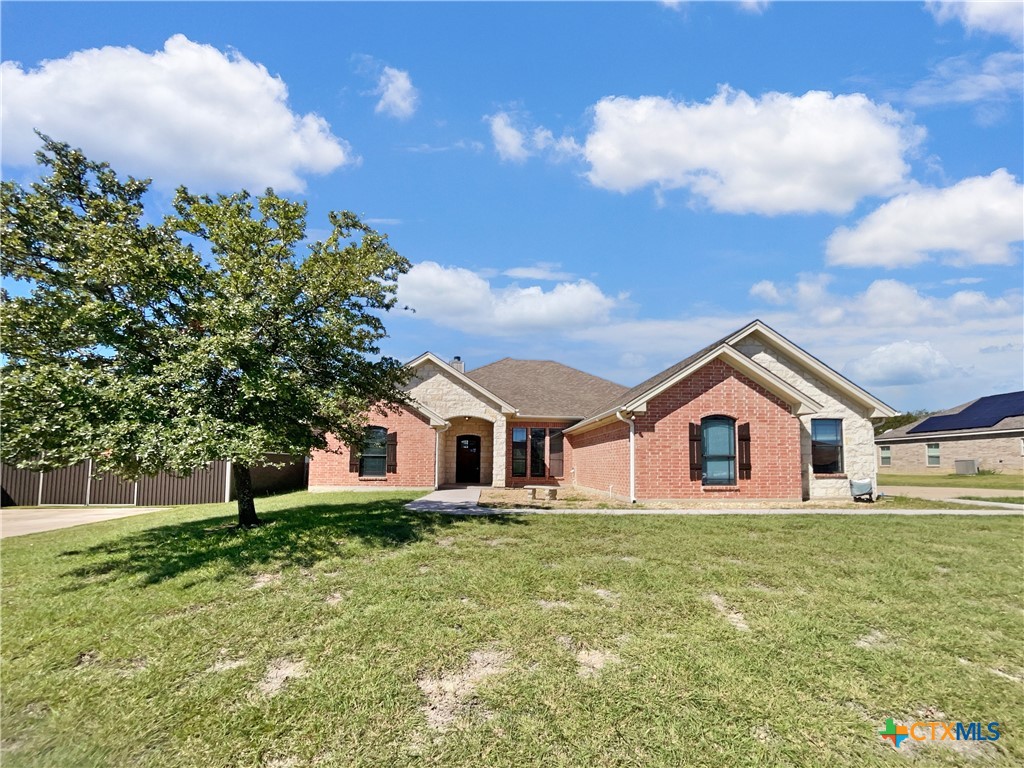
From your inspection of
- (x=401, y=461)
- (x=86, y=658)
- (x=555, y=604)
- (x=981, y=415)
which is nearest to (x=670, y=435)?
(x=401, y=461)

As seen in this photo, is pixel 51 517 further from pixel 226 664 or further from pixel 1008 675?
pixel 1008 675

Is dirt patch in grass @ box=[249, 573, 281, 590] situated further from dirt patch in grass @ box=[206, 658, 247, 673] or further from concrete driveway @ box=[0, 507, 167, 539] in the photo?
concrete driveway @ box=[0, 507, 167, 539]

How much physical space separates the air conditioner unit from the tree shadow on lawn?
36.3 meters

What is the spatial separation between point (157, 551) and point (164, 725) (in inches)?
231

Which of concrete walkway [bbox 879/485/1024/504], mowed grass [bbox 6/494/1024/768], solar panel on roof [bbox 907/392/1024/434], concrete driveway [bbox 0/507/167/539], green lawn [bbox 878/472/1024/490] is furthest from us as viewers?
solar panel on roof [bbox 907/392/1024/434]

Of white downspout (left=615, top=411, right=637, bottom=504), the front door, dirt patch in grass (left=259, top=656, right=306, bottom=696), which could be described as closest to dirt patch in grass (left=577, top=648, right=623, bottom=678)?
dirt patch in grass (left=259, top=656, right=306, bottom=696)

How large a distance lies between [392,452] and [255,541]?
36.4 feet

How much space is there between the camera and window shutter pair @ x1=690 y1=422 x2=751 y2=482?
15.5 metres

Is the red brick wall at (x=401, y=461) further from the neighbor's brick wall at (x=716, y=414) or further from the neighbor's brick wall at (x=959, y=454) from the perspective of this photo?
the neighbor's brick wall at (x=959, y=454)

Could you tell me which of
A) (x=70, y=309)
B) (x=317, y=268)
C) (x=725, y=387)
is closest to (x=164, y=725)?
(x=70, y=309)

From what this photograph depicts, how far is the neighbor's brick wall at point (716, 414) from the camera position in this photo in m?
15.3

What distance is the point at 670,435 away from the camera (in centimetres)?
1545

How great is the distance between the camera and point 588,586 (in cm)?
653

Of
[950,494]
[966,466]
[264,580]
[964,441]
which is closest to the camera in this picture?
[264,580]
